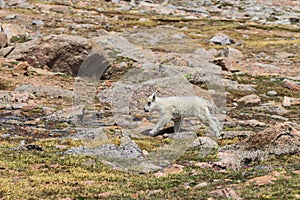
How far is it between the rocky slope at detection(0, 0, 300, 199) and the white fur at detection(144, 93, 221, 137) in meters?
0.71

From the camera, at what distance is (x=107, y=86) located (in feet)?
121

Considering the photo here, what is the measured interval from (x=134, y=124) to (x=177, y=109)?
4.65 m

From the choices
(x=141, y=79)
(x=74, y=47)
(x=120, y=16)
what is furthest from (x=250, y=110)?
(x=120, y=16)

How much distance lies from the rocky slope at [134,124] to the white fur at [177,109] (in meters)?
0.71

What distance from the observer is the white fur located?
2214 cm

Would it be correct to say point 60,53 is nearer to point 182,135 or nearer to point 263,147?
point 182,135

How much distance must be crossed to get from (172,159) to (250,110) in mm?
14456

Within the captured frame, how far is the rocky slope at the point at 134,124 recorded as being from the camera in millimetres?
14156

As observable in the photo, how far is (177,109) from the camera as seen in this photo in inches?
874

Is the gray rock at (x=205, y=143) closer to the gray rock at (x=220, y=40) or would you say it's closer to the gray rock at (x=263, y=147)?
the gray rock at (x=263, y=147)

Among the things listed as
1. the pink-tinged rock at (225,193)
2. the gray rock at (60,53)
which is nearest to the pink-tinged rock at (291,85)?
the gray rock at (60,53)

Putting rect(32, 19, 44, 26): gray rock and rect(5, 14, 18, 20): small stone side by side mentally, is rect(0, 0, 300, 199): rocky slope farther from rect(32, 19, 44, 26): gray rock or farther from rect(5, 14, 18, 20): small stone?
rect(5, 14, 18, 20): small stone

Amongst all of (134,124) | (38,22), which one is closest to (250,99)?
(134,124)

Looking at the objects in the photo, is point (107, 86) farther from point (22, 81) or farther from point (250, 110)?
point (250, 110)
